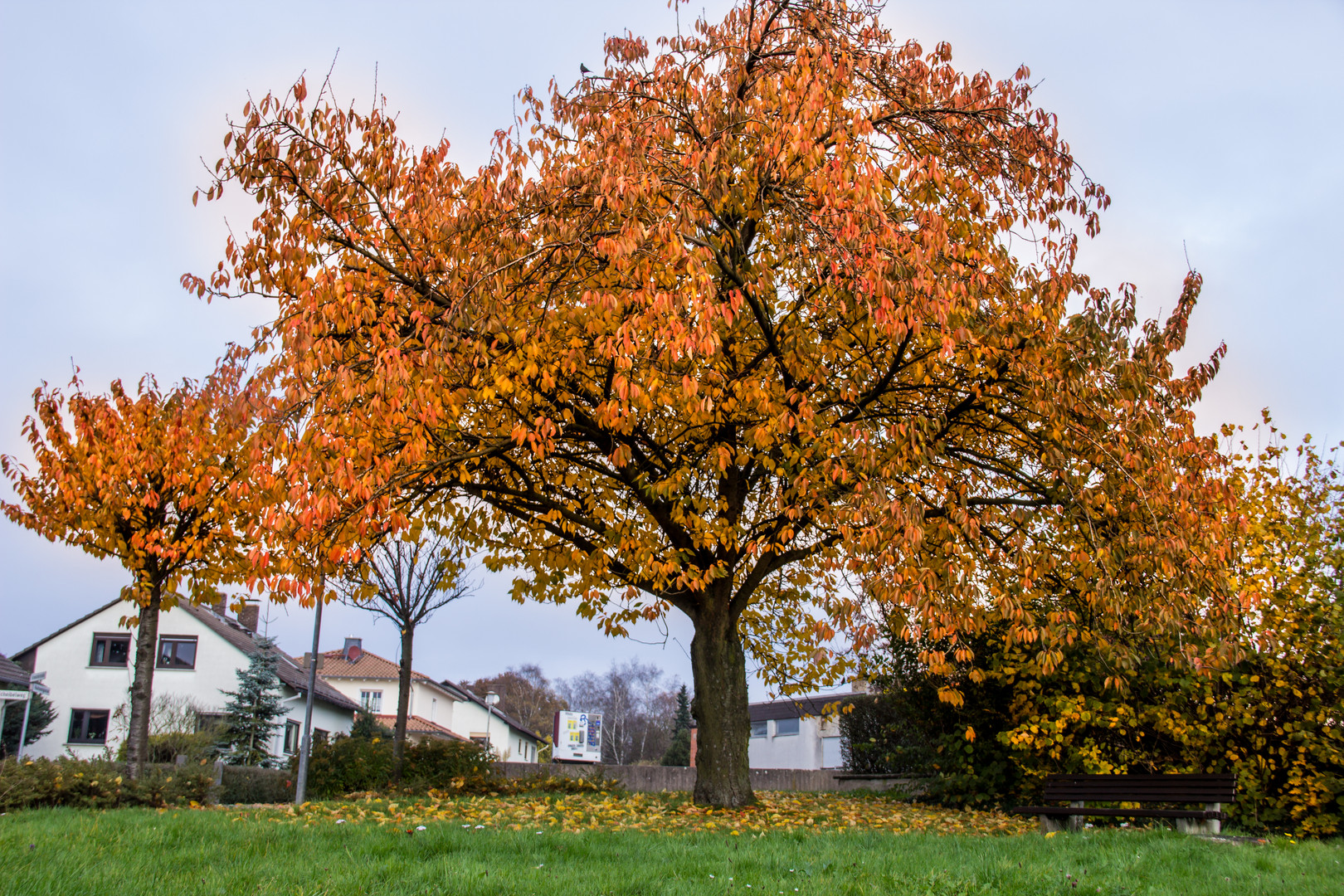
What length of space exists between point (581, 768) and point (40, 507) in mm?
11289

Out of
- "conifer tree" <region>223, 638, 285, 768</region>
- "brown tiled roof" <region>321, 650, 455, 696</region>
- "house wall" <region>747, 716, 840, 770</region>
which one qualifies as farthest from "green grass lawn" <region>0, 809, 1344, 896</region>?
"brown tiled roof" <region>321, 650, 455, 696</region>

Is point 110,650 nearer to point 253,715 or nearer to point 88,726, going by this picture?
point 88,726

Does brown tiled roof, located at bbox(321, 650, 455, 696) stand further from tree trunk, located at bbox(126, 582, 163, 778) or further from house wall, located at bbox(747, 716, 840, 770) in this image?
tree trunk, located at bbox(126, 582, 163, 778)

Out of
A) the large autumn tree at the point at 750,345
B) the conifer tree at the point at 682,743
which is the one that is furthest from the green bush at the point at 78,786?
the conifer tree at the point at 682,743

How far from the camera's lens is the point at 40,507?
13.8 m

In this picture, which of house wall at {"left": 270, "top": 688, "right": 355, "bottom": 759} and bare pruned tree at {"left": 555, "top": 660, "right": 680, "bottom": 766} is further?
bare pruned tree at {"left": 555, "top": 660, "right": 680, "bottom": 766}

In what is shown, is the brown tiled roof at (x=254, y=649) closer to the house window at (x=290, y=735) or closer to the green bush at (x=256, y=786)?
the house window at (x=290, y=735)

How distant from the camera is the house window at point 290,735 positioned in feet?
123

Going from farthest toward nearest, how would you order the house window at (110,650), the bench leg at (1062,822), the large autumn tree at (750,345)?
the house window at (110,650) < the bench leg at (1062,822) < the large autumn tree at (750,345)

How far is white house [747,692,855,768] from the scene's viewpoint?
44.7 metres

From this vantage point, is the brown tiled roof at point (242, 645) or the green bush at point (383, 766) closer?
the green bush at point (383, 766)

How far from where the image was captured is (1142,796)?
945 cm

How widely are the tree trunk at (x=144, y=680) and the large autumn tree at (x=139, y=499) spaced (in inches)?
0.8

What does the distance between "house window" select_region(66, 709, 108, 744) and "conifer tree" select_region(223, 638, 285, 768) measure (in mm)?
7211
